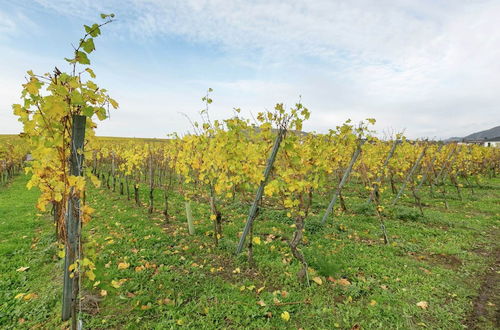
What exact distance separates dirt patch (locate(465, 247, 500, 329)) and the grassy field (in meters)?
0.02

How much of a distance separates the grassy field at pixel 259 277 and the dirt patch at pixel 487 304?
0.06 ft

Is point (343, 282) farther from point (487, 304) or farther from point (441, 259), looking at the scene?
point (441, 259)

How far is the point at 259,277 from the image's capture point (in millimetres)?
4145

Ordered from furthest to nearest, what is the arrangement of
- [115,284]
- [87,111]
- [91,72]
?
[115,284] → [91,72] → [87,111]

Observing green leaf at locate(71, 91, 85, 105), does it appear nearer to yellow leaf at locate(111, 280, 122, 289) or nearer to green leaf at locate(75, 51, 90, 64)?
green leaf at locate(75, 51, 90, 64)

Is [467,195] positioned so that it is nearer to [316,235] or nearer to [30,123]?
[316,235]

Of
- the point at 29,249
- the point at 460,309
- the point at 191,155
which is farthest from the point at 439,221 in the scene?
the point at 29,249

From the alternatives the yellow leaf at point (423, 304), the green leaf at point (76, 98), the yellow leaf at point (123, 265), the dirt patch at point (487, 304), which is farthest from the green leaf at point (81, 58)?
the dirt patch at point (487, 304)

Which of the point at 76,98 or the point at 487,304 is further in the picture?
the point at 487,304

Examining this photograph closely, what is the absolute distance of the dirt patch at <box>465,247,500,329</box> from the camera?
10.7ft

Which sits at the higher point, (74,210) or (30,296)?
(74,210)

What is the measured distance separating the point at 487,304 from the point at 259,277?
11.2ft

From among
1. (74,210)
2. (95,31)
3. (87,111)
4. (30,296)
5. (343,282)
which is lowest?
(30,296)

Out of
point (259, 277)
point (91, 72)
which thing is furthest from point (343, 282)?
point (91, 72)
